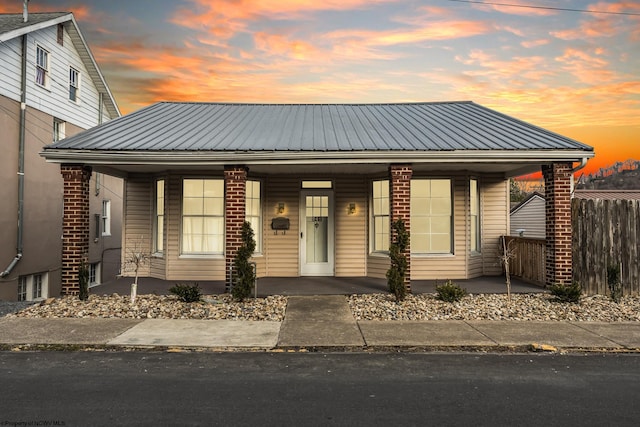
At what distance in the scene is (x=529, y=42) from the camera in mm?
16219

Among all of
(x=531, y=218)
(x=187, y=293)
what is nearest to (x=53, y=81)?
(x=187, y=293)

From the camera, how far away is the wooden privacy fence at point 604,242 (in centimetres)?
991

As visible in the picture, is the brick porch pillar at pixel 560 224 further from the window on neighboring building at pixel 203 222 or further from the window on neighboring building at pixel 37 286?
the window on neighboring building at pixel 37 286

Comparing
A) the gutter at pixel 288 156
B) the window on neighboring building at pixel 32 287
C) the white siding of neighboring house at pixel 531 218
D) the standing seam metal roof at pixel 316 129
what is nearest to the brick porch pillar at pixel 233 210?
A: the gutter at pixel 288 156

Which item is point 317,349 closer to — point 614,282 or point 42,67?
point 614,282

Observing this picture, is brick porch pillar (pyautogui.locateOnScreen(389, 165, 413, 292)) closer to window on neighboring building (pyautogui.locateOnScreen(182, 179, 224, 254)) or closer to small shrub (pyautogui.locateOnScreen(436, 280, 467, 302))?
small shrub (pyautogui.locateOnScreen(436, 280, 467, 302))

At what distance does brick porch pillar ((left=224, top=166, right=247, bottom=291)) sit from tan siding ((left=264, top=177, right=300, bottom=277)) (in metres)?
2.67

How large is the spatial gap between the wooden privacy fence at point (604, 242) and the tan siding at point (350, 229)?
5.51 metres

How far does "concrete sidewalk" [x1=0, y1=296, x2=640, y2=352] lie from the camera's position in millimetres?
6121

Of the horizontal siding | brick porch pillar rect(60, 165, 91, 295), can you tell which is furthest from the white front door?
the horizontal siding

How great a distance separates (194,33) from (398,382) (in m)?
16.0

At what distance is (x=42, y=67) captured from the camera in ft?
53.8

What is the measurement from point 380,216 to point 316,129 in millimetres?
3177

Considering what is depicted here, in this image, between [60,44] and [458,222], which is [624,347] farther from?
[60,44]
